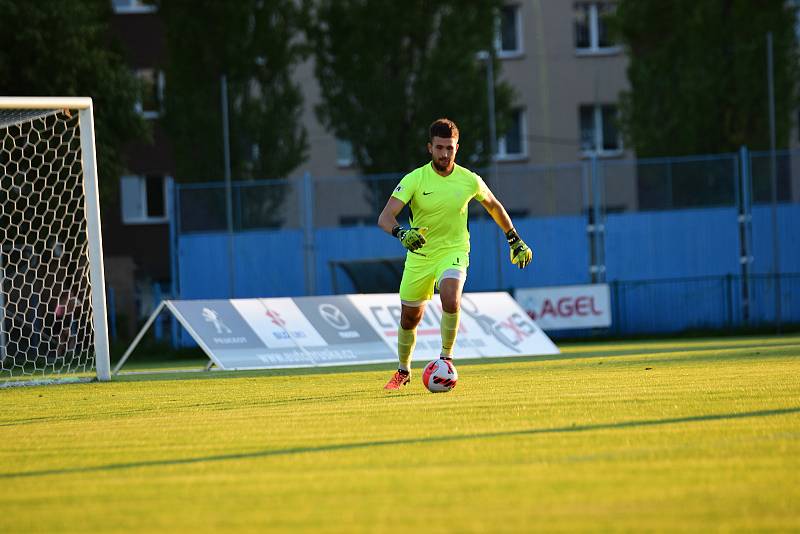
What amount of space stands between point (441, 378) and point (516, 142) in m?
34.0

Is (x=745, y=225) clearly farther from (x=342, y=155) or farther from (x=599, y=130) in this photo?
(x=342, y=155)

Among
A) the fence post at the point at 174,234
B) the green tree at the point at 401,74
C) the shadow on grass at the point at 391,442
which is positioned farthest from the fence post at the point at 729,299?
the shadow on grass at the point at 391,442

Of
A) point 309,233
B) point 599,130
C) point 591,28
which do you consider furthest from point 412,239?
point 591,28

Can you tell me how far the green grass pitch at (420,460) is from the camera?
4.91m

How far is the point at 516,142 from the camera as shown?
44.1 meters

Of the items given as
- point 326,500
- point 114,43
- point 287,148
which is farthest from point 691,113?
point 326,500

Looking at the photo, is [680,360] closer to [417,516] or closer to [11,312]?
[11,312]

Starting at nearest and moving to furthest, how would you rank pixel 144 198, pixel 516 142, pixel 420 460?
1. pixel 420 460
2. pixel 144 198
3. pixel 516 142

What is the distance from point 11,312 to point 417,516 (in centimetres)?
1483

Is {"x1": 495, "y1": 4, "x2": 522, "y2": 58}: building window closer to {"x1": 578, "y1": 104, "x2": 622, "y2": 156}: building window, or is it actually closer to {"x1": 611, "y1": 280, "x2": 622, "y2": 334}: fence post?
{"x1": 578, "y1": 104, "x2": 622, "y2": 156}: building window

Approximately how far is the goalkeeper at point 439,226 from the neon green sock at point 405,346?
1cm

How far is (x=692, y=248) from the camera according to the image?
28.4 metres

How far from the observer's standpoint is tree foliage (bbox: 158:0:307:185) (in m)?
33.2

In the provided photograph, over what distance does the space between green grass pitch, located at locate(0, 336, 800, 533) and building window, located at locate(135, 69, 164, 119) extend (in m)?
17.2
